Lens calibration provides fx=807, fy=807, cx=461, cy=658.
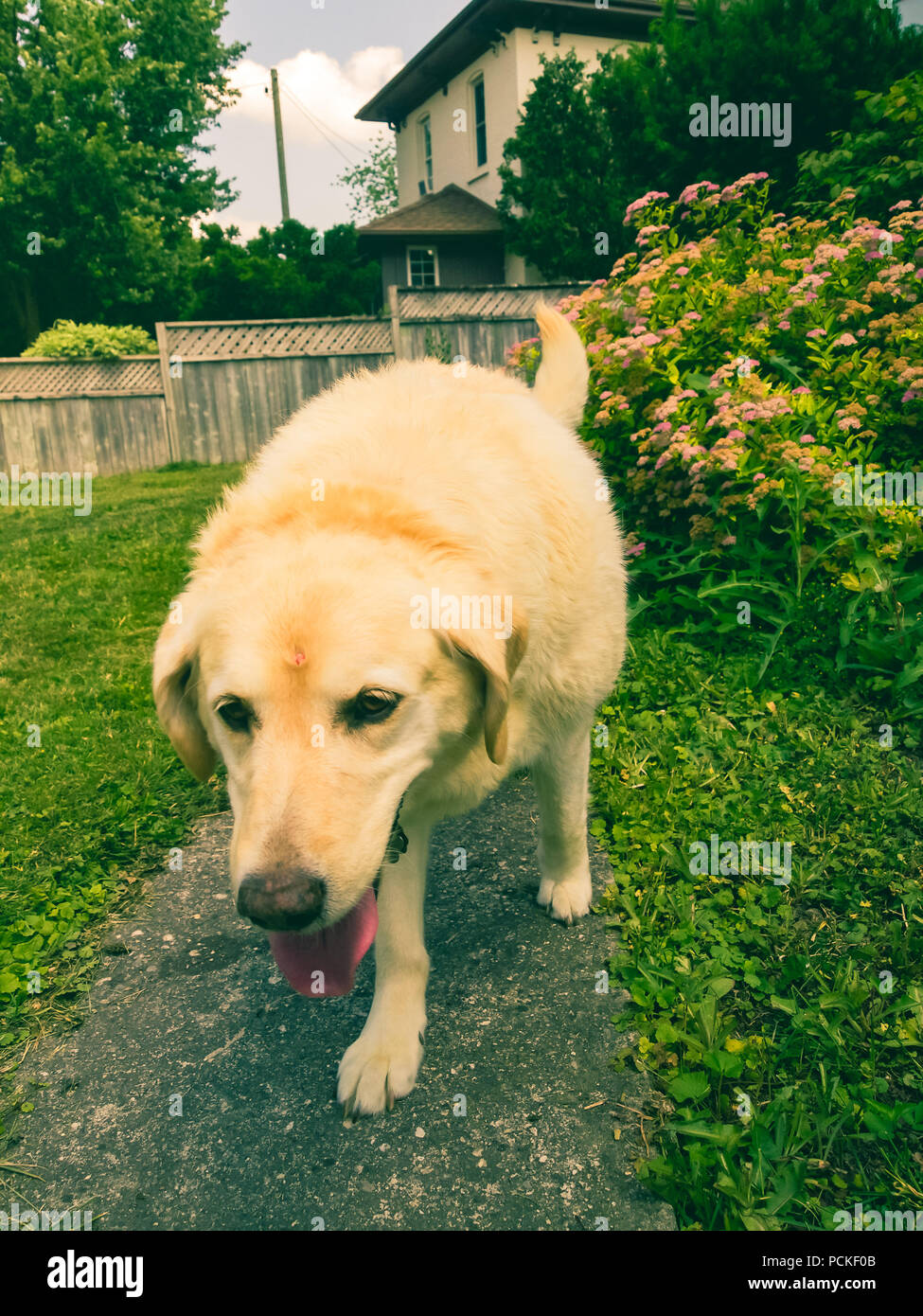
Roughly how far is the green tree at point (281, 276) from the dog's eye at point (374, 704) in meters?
17.8

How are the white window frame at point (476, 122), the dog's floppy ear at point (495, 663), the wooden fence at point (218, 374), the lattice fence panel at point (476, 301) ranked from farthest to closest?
the white window frame at point (476, 122)
the lattice fence panel at point (476, 301)
the wooden fence at point (218, 374)
the dog's floppy ear at point (495, 663)

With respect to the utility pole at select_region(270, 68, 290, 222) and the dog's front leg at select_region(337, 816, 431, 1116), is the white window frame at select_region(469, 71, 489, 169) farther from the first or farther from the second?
the dog's front leg at select_region(337, 816, 431, 1116)

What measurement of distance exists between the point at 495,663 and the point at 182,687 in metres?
0.76

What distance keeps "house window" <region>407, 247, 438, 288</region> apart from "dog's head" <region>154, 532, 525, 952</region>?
69.5 feet

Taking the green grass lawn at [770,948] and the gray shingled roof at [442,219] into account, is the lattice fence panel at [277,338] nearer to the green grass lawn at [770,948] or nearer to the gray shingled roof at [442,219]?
the gray shingled roof at [442,219]

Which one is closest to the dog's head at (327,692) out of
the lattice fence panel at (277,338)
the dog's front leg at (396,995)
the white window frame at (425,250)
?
the dog's front leg at (396,995)

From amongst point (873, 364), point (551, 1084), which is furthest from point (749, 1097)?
point (873, 364)

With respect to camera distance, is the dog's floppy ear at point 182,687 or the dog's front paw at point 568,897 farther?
the dog's front paw at point 568,897

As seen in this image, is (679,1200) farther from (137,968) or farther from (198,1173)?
(137,968)

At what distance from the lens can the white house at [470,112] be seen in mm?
17281

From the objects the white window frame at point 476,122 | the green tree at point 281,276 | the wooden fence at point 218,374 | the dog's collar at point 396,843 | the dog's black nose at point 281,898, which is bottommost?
the dog's collar at point 396,843

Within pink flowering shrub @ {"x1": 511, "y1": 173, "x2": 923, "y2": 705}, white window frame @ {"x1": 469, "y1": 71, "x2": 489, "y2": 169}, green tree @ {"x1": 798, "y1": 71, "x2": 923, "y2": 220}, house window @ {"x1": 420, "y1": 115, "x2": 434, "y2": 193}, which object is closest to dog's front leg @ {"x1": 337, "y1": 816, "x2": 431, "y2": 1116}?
pink flowering shrub @ {"x1": 511, "y1": 173, "x2": 923, "y2": 705}

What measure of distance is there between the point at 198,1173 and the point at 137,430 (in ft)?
46.0

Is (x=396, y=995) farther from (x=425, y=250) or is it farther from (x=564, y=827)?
(x=425, y=250)
